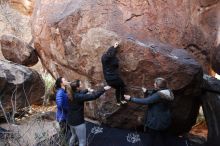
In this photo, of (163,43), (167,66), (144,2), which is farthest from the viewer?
(144,2)

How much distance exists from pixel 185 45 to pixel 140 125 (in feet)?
7.31

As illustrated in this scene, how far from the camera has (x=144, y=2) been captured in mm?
9141

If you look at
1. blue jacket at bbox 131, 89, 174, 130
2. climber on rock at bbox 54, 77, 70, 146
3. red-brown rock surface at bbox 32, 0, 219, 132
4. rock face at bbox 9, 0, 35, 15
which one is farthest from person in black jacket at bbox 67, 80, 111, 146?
rock face at bbox 9, 0, 35, 15

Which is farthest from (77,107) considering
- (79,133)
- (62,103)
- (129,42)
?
(129,42)

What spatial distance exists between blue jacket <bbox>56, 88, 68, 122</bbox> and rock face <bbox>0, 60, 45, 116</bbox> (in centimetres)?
231

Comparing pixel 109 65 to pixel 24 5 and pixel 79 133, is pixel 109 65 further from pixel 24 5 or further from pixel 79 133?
pixel 24 5

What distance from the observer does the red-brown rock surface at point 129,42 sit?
7992mm

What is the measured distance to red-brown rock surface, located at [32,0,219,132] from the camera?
7992 millimetres

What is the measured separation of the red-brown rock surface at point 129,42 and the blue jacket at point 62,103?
1.35 m

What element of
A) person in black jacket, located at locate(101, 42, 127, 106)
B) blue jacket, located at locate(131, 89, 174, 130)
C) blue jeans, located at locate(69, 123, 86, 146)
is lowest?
blue jeans, located at locate(69, 123, 86, 146)

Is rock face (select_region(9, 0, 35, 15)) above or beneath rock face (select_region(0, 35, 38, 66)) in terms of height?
above

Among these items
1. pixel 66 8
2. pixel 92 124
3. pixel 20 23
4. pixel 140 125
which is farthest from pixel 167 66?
pixel 20 23

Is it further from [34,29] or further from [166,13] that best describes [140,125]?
[34,29]

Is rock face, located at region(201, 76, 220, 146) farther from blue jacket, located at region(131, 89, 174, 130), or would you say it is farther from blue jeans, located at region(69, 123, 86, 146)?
blue jeans, located at region(69, 123, 86, 146)
